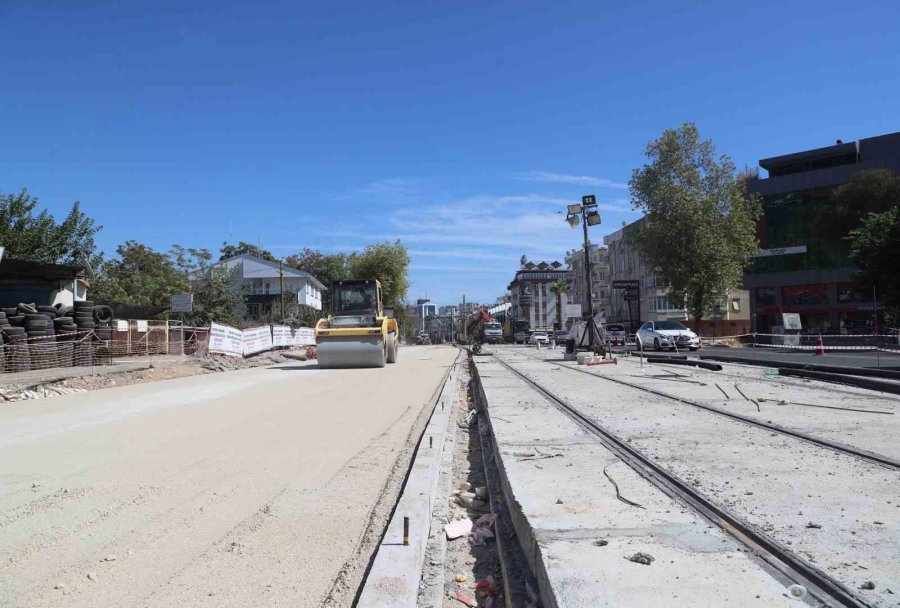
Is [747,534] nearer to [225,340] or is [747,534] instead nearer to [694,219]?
[225,340]

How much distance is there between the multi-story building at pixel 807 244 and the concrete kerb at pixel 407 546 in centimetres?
6298

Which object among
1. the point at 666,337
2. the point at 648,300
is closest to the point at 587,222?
the point at 666,337

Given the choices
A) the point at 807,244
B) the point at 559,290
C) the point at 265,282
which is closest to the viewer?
the point at 807,244

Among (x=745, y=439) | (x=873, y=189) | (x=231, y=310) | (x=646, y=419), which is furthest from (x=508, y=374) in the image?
(x=873, y=189)

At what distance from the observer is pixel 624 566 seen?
11.7ft

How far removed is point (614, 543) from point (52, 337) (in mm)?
22400

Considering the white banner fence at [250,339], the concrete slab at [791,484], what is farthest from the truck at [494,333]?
the concrete slab at [791,484]

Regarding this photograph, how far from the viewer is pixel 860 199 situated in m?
49.9

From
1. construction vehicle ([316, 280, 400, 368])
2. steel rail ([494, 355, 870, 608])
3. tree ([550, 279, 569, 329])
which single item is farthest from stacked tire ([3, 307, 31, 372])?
tree ([550, 279, 569, 329])

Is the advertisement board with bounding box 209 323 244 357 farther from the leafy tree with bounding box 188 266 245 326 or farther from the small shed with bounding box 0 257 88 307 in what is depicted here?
the leafy tree with bounding box 188 266 245 326

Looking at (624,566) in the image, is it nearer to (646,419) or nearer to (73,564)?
(73,564)

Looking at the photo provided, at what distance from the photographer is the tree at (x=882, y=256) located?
111ft

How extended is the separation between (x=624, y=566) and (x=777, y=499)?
6.58 ft

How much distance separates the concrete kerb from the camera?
144 inches
